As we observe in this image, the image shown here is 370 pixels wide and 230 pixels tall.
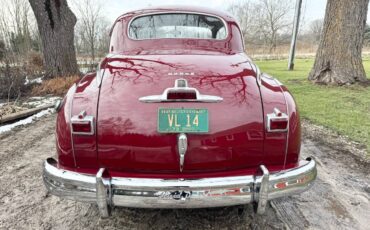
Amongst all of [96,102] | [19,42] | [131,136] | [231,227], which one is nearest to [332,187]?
[231,227]

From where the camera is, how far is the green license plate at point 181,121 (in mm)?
2115

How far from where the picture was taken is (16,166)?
375 cm

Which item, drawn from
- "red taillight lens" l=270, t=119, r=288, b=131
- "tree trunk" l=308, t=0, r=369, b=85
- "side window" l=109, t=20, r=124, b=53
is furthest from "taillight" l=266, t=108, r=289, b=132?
"tree trunk" l=308, t=0, r=369, b=85

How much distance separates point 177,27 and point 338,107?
4662 millimetres

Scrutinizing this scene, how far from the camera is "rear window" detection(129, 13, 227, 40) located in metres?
3.42

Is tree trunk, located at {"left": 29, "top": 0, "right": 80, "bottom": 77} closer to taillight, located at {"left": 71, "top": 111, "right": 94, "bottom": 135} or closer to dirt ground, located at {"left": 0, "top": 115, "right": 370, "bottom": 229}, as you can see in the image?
dirt ground, located at {"left": 0, "top": 115, "right": 370, "bottom": 229}

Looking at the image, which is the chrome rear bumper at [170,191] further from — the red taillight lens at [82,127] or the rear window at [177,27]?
the rear window at [177,27]

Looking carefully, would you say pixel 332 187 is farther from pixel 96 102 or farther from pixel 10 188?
pixel 10 188

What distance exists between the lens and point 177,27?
3547 mm

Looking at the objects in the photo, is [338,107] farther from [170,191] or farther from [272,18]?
[272,18]

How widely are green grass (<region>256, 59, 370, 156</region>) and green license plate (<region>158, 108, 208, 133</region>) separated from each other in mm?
3192

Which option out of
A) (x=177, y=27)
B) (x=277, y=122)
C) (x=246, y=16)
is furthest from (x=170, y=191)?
(x=246, y=16)

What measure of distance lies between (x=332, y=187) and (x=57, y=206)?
2.80 metres

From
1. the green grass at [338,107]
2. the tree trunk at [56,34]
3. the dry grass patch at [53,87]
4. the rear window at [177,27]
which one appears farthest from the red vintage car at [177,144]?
the tree trunk at [56,34]
